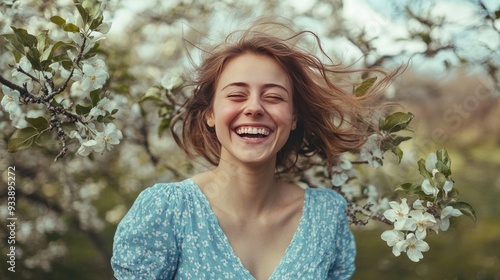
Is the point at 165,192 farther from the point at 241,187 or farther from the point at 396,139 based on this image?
the point at 396,139

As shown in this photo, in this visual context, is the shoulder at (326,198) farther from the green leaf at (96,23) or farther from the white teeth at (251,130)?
the green leaf at (96,23)

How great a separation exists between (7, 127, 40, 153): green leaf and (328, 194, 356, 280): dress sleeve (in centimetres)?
86

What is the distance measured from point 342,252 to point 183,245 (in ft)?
1.61

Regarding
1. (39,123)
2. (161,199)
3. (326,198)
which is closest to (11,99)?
(39,123)

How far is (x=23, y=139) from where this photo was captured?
5.67 ft

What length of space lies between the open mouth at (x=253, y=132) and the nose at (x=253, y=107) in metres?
0.04

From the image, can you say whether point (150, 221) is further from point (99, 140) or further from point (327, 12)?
point (327, 12)

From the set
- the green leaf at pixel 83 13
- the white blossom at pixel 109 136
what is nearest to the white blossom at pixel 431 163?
the white blossom at pixel 109 136

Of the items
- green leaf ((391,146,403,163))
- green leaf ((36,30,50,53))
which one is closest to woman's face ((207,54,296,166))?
green leaf ((391,146,403,163))

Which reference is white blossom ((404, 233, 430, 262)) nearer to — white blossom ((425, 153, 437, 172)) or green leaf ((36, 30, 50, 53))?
white blossom ((425, 153, 437, 172))

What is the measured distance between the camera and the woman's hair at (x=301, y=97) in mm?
1893

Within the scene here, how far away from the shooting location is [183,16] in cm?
318

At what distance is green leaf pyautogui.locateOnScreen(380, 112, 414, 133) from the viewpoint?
1956 mm

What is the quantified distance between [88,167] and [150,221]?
197cm
